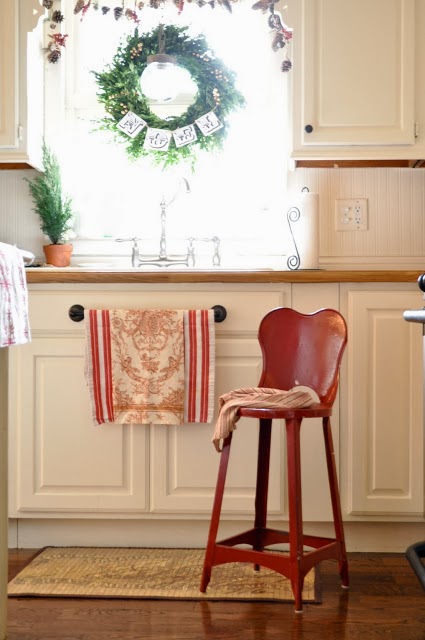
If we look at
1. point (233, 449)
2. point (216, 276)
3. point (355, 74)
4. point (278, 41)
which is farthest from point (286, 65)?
point (233, 449)

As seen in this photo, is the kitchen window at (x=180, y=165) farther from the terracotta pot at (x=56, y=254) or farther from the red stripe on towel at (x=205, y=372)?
the red stripe on towel at (x=205, y=372)

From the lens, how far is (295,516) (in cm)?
235

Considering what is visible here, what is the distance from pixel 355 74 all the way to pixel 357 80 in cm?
2

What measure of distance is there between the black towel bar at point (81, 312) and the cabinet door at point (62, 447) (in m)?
0.06

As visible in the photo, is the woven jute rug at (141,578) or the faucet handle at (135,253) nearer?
the woven jute rug at (141,578)

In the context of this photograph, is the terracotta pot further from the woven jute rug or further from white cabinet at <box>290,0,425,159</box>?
the woven jute rug

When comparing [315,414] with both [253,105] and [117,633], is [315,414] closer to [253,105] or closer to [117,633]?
[117,633]

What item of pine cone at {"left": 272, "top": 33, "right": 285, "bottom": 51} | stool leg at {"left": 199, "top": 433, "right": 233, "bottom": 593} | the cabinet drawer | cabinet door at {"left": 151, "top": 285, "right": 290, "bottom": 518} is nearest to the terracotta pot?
the cabinet drawer

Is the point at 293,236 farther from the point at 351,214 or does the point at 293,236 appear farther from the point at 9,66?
the point at 9,66

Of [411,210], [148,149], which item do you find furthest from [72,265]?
[411,210]

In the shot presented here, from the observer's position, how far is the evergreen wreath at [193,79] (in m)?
3.59

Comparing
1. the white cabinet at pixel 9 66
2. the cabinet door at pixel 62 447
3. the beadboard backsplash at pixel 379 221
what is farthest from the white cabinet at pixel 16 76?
the beadboard backsplash at pixel 379 221

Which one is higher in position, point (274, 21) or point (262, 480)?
point (274, 21)

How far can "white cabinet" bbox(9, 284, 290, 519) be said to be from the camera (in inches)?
116
